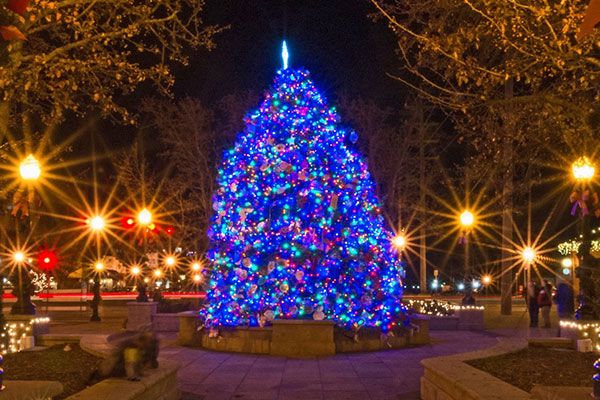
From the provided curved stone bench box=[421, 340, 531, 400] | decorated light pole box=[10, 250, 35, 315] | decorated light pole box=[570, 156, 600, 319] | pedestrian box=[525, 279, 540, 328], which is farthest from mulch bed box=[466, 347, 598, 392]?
decorated light pole box=[10, 250, 35, 315]

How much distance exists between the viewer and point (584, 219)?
1416 centimetres

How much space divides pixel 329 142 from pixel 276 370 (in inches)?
244

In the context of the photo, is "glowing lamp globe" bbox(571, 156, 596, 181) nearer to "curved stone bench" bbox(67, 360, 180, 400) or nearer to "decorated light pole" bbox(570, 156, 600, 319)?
"decorated light pole" bbox(570, 156, 600, 319)

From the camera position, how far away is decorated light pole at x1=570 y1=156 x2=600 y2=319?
12773mm

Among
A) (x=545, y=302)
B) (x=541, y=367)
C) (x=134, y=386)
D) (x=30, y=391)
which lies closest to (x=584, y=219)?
(x=541, y=367)

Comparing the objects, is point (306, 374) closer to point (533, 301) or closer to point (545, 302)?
point (545, 302)

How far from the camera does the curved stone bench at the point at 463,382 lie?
8.07m

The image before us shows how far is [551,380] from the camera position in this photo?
32.4 feet

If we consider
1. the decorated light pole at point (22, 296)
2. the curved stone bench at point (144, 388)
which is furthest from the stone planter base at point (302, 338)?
the decorated light pole at point (22, 296)

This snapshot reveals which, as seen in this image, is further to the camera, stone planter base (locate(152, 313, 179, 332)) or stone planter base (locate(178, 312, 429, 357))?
stone planter base (locate(152, 313, 179, 332))

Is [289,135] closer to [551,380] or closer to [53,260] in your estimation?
[551,380]

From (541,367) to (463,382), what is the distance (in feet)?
8.76

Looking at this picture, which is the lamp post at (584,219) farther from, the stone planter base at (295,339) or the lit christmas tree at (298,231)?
the lit christmas tree at (298,231)

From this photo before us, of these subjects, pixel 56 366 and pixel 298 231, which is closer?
pixel 56 366
